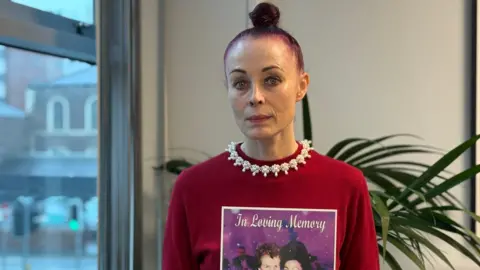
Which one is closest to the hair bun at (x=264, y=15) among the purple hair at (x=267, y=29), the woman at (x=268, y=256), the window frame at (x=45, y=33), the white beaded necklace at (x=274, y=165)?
the purple hair at (x=267, y=29)

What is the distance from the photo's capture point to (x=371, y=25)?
A: 147 centimetres

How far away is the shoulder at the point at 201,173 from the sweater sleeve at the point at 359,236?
22 cm

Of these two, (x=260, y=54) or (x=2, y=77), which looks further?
(x=2, y=77)

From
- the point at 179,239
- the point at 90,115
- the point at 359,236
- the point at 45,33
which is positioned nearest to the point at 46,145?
the point at 90,115

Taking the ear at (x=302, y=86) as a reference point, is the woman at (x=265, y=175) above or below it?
below

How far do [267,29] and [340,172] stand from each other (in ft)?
0.83

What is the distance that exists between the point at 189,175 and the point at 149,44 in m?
0.81

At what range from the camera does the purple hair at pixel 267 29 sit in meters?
0.73

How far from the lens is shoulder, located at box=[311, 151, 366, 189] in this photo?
0.75m

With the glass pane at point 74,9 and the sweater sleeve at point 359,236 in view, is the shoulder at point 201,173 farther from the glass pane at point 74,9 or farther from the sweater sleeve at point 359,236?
the glass pane at point 74,9

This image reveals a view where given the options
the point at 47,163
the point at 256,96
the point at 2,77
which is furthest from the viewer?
the point at 47,163

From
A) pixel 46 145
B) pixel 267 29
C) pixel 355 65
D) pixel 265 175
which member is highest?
pixel 355 65

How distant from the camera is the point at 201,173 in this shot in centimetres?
79

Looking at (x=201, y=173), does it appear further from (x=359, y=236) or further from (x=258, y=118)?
(x=359, y=236)
